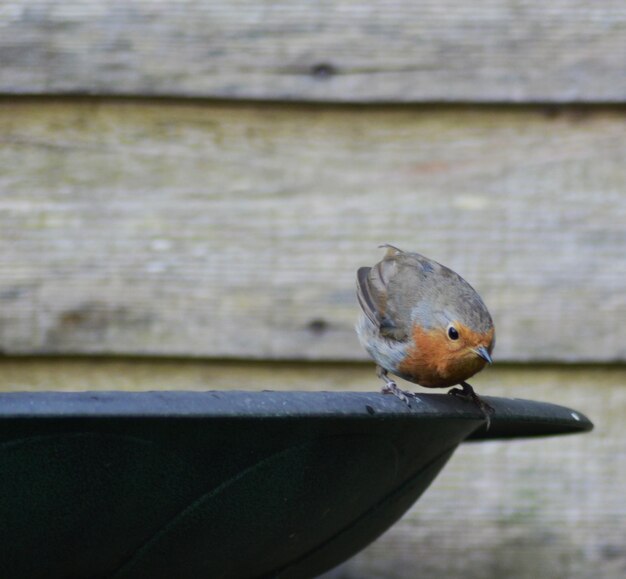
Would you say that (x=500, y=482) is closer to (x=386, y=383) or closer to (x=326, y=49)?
A: (x=386, y=383)

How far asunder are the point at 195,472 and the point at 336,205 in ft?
4.57

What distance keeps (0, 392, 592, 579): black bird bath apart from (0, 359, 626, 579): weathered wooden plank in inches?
41.1

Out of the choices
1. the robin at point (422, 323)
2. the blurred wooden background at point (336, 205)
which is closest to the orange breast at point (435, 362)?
the robin at point (422, 323)

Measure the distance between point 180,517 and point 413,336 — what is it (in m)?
1.07

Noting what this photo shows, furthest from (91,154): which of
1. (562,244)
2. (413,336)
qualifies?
(562,244)

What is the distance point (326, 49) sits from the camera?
2457 mm

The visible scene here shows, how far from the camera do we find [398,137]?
2.46 m

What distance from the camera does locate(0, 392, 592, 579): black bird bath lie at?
3.45 feet

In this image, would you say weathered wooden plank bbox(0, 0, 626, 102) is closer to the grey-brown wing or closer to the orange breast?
the grey-brown wing

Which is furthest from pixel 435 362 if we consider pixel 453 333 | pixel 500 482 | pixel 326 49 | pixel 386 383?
pixel 326 49

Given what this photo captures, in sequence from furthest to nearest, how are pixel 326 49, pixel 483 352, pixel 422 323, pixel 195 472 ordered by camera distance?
pixel 326 49 < pixel 422 323 < pixel 483 352 < pixel 195 472

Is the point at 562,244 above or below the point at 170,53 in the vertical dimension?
below

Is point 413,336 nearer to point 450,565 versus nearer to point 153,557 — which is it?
point 450,565

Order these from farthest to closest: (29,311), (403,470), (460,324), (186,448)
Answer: (29,311), (460,324), (403,470), (186,448)
